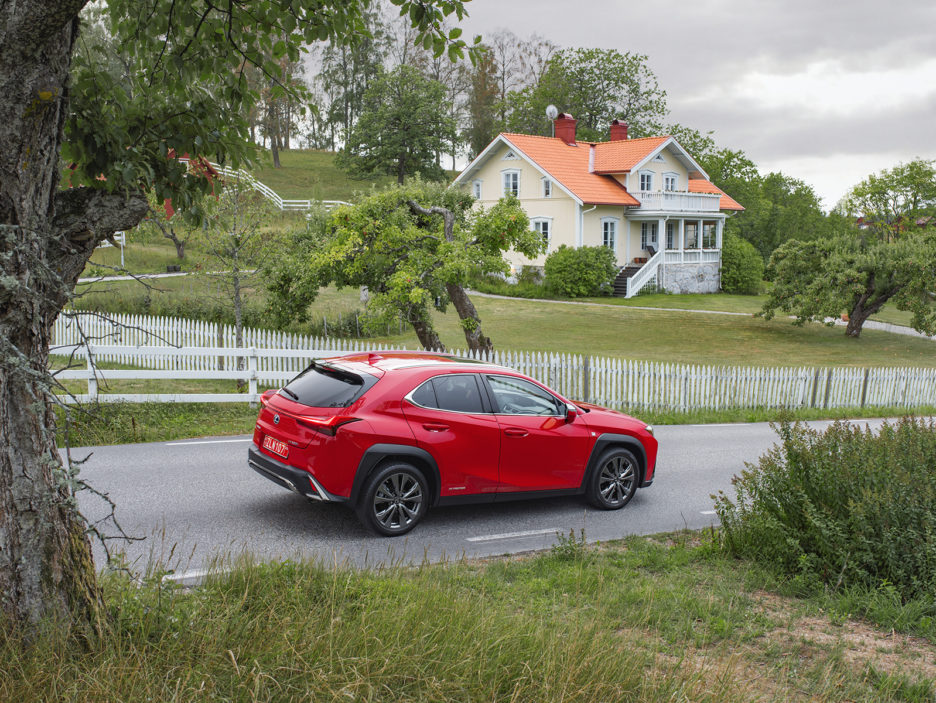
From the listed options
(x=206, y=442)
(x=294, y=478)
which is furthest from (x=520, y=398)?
(x=206, y=442)

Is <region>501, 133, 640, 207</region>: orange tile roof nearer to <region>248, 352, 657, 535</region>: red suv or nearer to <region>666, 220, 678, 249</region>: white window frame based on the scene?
<region>666, 220, 678, 249</region>: white window frame

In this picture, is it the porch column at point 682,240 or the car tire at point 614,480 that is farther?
the porch column at point 682,240

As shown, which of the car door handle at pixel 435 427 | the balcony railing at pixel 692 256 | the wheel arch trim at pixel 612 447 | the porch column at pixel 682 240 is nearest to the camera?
the car door handle at pixel 435 427

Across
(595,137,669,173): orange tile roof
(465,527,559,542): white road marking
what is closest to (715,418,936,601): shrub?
(465,527,559,542): white road marking

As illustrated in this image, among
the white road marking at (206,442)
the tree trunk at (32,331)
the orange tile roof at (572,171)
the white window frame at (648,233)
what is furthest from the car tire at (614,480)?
the white window frame at (648,233)

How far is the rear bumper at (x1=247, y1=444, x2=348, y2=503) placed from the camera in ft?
24.4

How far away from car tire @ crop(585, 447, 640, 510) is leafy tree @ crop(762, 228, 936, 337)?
26.6m

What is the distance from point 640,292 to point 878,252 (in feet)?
41.4

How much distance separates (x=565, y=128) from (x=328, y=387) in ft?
146

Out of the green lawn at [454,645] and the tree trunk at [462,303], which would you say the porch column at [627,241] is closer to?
the tree trunk at [462,303]

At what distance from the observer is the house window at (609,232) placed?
4572cm

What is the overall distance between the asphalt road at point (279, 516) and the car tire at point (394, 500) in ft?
0.52

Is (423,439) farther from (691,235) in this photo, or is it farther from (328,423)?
(691,235)

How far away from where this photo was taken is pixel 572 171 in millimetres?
46500
